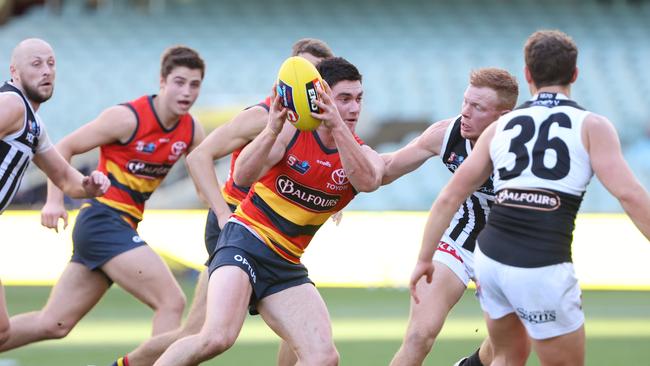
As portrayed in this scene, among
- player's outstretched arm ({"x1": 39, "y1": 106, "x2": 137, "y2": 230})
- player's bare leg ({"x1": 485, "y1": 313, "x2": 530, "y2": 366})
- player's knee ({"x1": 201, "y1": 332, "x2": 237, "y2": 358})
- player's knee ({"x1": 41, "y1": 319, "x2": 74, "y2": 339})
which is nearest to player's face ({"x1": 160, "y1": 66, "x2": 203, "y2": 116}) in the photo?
player's outstretched arm ({"x1": 39, "y1": 106, "x2": 137, "y2": 230})

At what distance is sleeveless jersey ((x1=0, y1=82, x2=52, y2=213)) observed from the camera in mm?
6387

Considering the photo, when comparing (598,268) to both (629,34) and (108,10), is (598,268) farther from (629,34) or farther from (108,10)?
(108,10)

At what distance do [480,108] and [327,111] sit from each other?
3.91ft

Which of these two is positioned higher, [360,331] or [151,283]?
[151,283]

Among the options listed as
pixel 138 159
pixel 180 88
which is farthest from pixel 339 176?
pixel 138 159

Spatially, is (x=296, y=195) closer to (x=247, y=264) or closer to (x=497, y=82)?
(x=247, y=264)

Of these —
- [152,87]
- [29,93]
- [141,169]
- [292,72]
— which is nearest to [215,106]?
[152,87]

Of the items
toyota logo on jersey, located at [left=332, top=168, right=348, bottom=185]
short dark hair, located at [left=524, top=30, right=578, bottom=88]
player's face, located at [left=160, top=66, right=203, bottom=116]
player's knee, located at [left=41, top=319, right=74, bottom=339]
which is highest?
short dark hair, located at [left=524, top=30, right=578, bottom=88]

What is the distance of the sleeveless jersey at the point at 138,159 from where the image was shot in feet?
25.2

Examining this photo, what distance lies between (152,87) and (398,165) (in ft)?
48.0

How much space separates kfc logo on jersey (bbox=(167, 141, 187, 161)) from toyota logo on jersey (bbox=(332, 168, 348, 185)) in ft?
7.33

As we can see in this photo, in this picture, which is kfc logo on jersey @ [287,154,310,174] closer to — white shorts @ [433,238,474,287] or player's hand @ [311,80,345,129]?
player's hand @ [311,80,345,129]

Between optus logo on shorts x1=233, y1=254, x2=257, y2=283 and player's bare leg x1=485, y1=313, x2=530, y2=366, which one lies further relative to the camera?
optus logo on shorts x1=233, y1=254, x2=257, y2=283

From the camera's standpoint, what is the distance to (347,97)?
5883 millimetres
